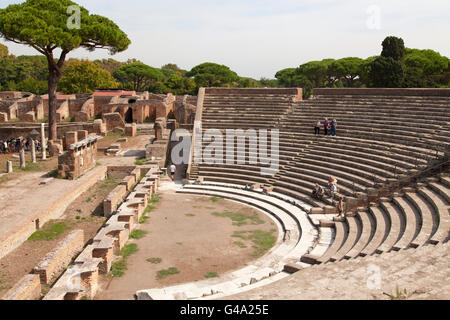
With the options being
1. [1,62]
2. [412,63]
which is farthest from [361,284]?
[1,62]

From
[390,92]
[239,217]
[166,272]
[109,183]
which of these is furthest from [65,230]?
[390,92]

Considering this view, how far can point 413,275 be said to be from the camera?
7.48 meters

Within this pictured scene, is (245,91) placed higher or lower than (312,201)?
higher

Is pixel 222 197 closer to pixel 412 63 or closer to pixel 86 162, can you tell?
pixel 86 162

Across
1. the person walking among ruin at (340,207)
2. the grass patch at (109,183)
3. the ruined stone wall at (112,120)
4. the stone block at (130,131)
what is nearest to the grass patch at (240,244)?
the person walking among ruin at (340,207)

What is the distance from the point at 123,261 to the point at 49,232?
3732 millimetres

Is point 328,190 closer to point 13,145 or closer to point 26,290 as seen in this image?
point 26,290

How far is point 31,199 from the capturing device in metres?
15.9

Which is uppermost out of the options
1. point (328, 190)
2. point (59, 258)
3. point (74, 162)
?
point (74, 162)

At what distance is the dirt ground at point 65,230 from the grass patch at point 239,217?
4159mm

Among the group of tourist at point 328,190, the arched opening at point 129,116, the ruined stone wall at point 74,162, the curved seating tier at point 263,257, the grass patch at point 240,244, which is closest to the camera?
the curved seating tier at point 263,257

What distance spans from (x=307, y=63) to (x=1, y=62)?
4409cm

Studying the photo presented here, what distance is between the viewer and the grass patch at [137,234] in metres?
13.1

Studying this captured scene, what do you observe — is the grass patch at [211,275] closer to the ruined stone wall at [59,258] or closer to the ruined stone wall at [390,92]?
the ruined stone wall at [59,258]
